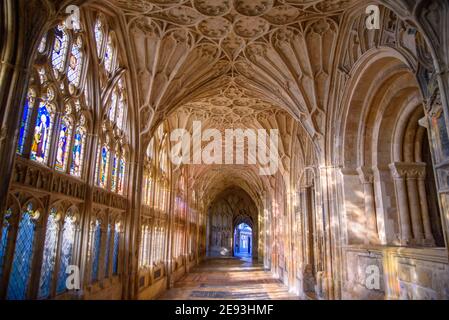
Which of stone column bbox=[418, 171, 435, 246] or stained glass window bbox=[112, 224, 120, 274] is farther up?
stone column bbox=[418, 171, 435, 246]

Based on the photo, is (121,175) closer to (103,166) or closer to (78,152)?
(103,166)

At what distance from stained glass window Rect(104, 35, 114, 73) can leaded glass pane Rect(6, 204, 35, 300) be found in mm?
5523

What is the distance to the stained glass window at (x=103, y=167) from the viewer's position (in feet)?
31.0

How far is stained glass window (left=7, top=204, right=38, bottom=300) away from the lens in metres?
5.78

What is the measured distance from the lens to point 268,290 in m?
16.7

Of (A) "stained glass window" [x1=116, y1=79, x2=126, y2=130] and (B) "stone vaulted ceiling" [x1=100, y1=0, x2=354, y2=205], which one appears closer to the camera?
(B) "stone vaulted ceiling" [x1=100, y1=0, x2=354, y2=205]

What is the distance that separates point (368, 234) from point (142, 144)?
8.59m

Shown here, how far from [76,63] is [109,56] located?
2.20m

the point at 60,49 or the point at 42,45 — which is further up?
the point at 60,49

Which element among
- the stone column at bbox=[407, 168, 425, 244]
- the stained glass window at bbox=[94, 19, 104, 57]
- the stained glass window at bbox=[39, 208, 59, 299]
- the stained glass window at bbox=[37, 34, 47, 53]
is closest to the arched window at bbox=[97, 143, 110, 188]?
the stained glass window at bbox=[39, 208, 59, 299]

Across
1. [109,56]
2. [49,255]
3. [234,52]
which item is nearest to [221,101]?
[234,52]

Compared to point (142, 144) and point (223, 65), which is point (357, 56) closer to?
point (223, 65)

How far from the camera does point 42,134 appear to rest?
6.60 metres

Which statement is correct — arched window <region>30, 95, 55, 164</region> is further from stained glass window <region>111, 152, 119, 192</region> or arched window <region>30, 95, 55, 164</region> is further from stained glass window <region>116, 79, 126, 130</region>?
stained glass window <region>116, 79, 126, 130</region>
